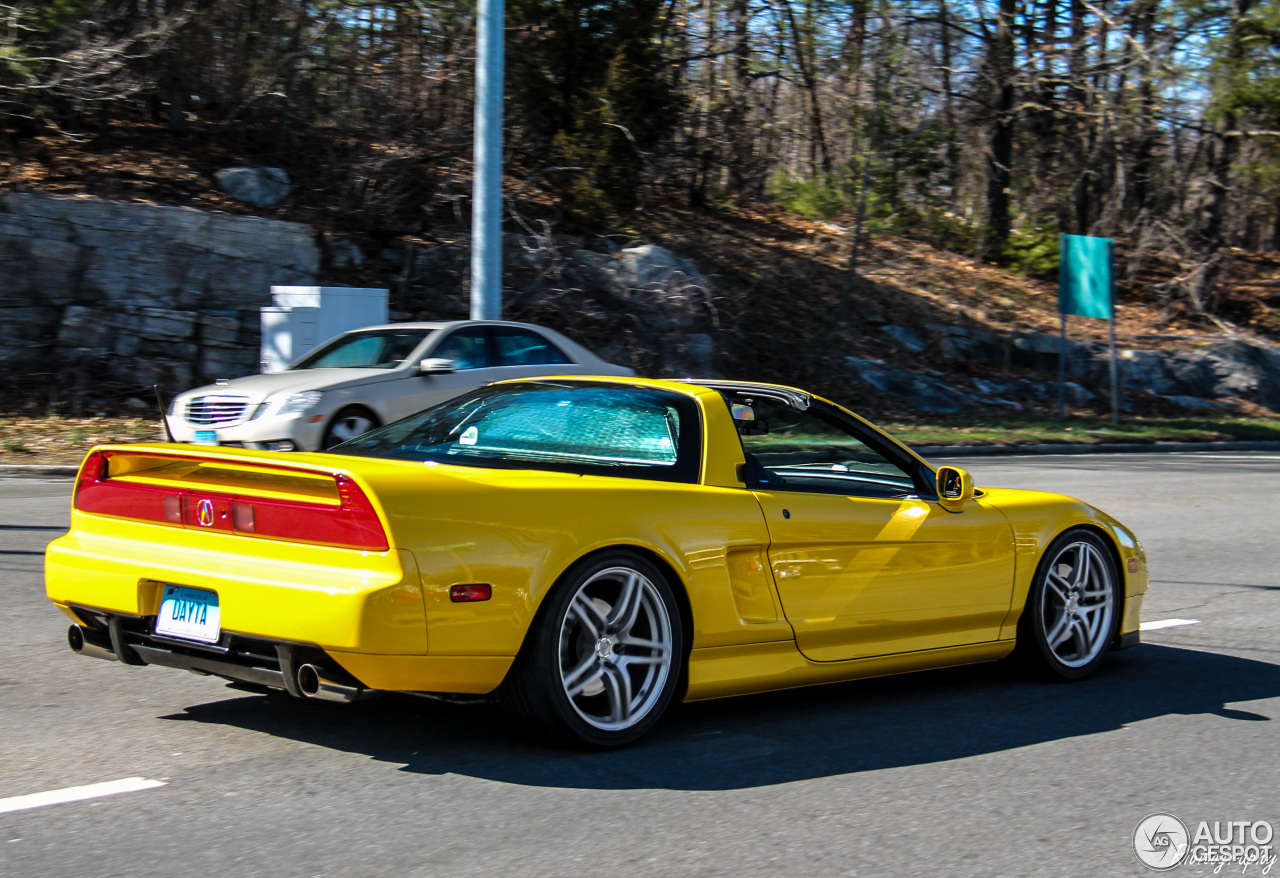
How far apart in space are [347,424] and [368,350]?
130 cm

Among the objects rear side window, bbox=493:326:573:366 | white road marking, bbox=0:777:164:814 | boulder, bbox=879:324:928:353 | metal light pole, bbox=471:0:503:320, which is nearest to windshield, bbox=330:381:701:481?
white road marking, bbox=0:777:164:814

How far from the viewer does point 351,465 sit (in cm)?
422

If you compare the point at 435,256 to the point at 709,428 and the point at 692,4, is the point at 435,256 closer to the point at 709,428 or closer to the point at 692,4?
the point at 692,4

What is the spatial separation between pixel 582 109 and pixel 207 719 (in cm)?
2129

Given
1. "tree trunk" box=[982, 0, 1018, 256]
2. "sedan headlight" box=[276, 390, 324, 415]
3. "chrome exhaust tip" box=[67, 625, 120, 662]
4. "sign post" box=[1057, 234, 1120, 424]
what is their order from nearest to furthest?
1. "chrome exhaust tip" box=[67, 625, 120, 662]
2. "sedan headlight" box=[276, 390, 324, 415]
3. "sign post" box=[1057, 234, 1120, 424]
4. "tree trunk" box=[982, 0, 1018, 256]

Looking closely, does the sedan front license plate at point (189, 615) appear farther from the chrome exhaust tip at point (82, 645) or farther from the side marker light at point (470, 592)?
the side marker light at point (470, 592)

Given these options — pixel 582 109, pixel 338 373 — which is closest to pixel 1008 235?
pixel 582 109

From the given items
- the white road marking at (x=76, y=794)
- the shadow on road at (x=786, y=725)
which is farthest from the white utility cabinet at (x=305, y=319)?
the white road marking at (x=76, y=794)

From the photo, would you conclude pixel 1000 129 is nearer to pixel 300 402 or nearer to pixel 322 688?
pixel 300 402

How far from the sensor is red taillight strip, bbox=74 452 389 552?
156 inches

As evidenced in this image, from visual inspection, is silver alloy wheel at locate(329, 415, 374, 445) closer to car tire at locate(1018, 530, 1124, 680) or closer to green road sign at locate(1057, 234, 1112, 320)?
car tire at locate(1018, 530, 1124, 680)

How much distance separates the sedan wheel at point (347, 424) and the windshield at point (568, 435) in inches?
290

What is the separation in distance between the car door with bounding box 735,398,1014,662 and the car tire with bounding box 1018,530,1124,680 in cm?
25

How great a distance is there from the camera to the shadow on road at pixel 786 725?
4.30 meters
